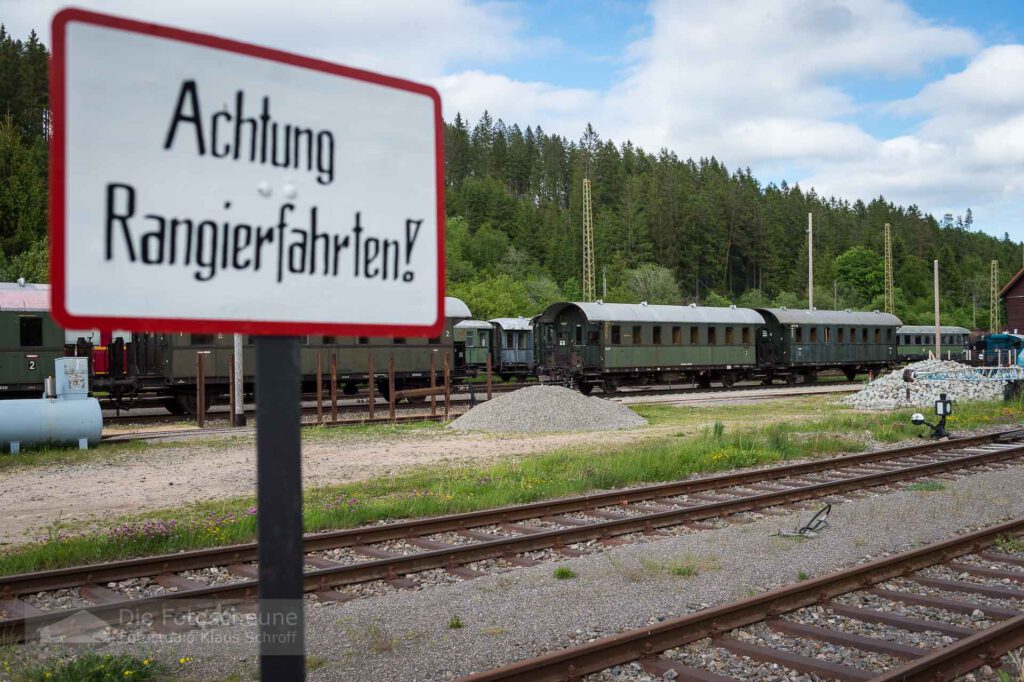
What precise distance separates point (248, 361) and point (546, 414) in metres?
10.6

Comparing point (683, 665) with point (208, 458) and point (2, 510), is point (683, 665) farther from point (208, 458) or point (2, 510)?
point (208, 458)

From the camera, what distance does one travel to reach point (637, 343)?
113 feet

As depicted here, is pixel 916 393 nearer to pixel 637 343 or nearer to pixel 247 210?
pixel 637 343

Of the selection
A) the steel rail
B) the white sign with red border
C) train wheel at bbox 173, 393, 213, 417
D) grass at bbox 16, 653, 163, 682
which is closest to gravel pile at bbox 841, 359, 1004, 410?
the steel rail

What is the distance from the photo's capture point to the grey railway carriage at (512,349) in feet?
141

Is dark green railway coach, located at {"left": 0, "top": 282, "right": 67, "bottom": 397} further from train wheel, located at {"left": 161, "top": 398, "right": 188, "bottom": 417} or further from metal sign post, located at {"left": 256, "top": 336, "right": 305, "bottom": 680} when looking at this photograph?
metal sign post, located at {"left": 256, "top": 336, "right": 305, "bottom": 680}

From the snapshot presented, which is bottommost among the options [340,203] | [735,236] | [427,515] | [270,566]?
[427,515]

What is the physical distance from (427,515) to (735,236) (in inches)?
4121

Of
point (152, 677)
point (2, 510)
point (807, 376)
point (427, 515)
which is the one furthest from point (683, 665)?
point (807, 376)

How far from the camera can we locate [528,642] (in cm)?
622

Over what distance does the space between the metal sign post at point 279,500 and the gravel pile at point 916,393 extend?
90.9 ft

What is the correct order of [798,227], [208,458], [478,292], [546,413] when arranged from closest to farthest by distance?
[208,458] → [546,413] → [478,292] → [798,227]

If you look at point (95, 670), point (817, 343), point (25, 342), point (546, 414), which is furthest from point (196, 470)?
point (817, 343)

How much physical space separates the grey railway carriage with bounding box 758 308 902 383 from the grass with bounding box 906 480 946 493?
27589 millimetres
